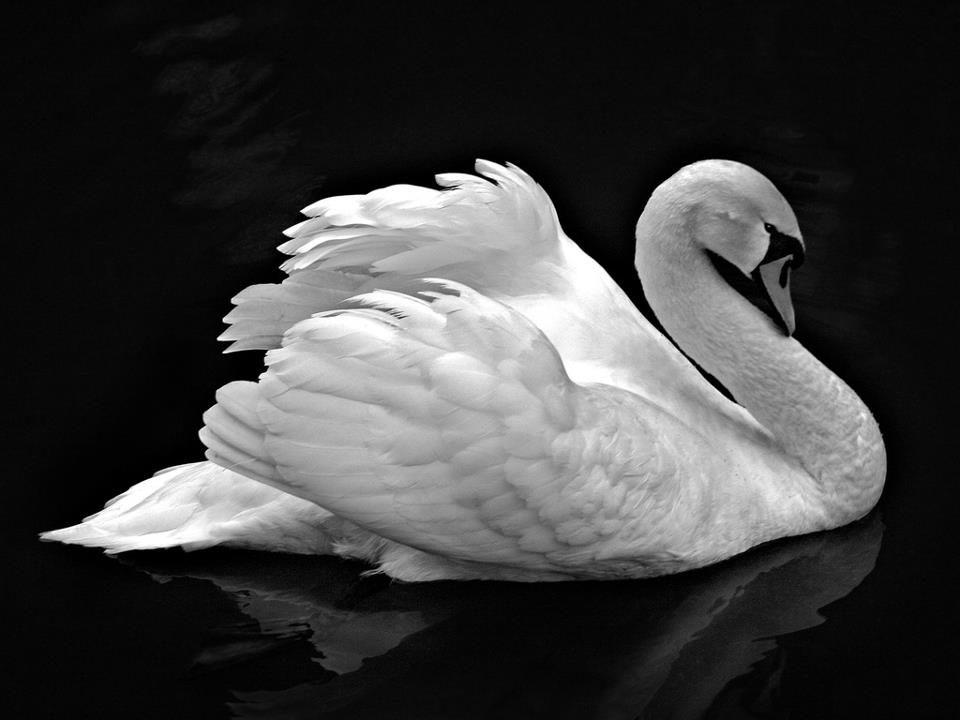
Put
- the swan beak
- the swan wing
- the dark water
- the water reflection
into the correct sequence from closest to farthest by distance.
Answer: the swan wing < the water reflection < the dark water < the swan beak

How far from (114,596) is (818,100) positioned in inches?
213

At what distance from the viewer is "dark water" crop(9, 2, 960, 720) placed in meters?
6.11

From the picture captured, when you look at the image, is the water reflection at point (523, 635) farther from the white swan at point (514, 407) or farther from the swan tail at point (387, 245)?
the swan tail at point (387, 245)

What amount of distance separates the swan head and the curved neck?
0.24 metres

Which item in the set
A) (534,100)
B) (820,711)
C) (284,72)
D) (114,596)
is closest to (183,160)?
(284,72)

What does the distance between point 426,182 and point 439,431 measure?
355 centimetres

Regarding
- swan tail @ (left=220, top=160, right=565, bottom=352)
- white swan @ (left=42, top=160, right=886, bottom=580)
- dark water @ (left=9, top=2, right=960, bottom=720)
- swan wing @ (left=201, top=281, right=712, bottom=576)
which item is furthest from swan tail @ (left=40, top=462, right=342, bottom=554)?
swan tail @ (left=220, top=160, right=565, bottom=352)

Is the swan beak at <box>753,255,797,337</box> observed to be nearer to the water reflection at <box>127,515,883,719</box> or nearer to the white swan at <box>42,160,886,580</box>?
the white swan at <box>42,160,886,580</box>

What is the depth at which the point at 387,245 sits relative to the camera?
21.5 ft

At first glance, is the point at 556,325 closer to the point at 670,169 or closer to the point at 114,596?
the point at 114,596

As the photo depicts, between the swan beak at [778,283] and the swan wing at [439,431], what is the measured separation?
85 cm

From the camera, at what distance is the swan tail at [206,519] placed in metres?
6.43

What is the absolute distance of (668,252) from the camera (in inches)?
250

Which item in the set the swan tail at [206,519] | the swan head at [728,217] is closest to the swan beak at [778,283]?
the swan head at [728,217]
